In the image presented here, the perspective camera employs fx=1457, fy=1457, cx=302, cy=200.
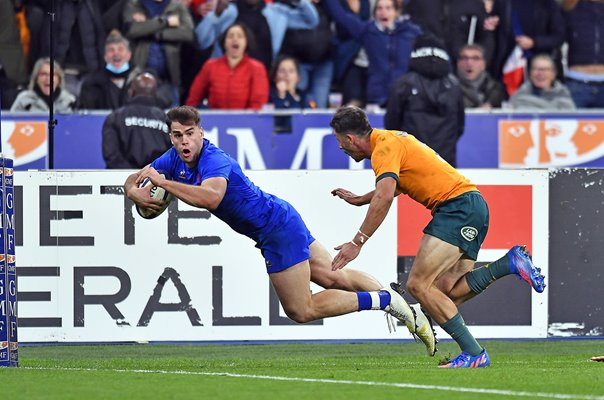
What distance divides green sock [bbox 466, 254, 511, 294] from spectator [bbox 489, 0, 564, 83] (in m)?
7.86

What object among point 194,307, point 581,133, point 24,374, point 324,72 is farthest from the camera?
point 324,72

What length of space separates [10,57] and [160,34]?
1886 millimetres

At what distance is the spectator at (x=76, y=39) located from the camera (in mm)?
18109

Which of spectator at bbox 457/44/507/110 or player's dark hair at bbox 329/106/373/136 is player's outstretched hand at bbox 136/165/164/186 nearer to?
player's dark hair at bbox 329/106/373/136

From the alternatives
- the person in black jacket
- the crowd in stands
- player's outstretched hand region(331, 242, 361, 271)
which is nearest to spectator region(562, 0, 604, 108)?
the crowd in stands

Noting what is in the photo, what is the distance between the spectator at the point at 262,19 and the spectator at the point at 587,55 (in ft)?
11.0

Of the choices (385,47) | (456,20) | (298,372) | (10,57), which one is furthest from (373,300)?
(10,57)

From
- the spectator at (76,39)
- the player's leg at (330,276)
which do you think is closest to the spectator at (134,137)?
the spectator at (76,39)

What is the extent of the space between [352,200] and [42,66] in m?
7.09

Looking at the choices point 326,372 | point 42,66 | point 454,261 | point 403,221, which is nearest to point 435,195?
point 454,261

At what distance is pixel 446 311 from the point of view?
10977mm

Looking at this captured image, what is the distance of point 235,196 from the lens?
36.1 ft

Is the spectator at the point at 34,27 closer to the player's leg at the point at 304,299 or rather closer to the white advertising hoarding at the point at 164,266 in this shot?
the white advertising hoarding at the point at 164,266

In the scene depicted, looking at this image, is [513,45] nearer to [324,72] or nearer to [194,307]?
[324,72]
